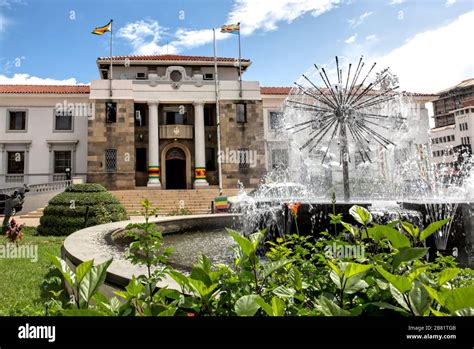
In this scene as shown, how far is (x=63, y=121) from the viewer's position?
26.1m

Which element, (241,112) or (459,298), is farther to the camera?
(241,112)

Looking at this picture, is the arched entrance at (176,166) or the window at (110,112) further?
the arched entrance at (176,166)

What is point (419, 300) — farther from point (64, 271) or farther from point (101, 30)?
point (101, 30)

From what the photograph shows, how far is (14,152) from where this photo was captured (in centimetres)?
2503

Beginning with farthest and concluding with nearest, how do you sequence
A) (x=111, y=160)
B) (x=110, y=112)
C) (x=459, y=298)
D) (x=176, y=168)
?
1. (x=176, y=168)
2. (x=110, y=112)
3. (x=111, y=160)
4. (x=459, y=298)

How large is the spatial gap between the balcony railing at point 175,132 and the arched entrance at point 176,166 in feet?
2.47

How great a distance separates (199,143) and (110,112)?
719cm

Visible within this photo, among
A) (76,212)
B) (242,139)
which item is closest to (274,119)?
(242,139)

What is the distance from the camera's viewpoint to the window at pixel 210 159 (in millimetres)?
25656

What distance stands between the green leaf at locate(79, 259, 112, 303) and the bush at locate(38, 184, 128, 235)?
32.2ft

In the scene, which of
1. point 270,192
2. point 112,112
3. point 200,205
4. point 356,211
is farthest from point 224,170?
point 356,211

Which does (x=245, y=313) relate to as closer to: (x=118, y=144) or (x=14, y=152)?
(x=118, y=144)

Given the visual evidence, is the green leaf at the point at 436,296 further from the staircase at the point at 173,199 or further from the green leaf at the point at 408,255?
the staircase at the point at 173,199

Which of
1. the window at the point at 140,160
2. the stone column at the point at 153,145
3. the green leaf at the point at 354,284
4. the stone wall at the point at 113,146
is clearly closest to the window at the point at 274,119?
the stone column at the point at 153,145
